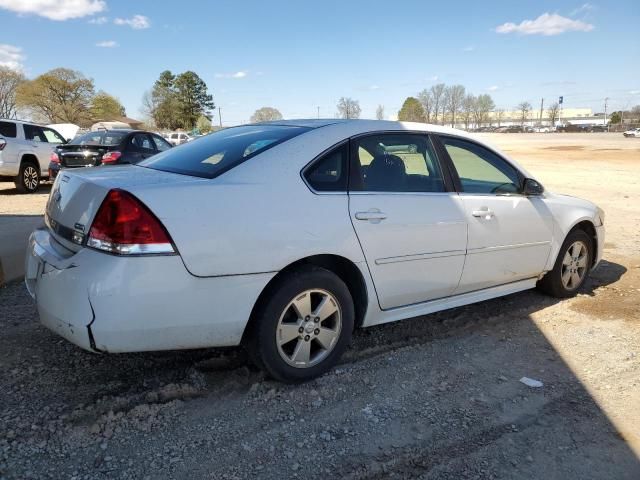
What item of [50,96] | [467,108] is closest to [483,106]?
[467,108]

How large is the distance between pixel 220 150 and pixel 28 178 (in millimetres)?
11424

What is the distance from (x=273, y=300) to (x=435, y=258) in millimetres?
1290

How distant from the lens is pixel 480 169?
423cm

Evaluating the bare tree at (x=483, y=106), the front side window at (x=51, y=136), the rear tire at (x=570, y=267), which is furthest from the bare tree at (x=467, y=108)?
the rear tire at (x=570, y=267)

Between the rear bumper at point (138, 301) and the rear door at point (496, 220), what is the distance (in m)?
1.80

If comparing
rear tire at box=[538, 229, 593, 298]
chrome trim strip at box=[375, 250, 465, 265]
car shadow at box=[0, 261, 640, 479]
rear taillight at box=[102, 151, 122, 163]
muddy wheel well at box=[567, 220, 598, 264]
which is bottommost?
car shadow at box=[0, 261, 640, 479]

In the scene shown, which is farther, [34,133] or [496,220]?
Result: [34,133]

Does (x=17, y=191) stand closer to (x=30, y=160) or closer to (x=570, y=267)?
(x=30, y=160)

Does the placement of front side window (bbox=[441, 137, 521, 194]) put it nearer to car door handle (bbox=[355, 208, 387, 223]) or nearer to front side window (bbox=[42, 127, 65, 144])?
car door handle (bbox=[355, 208, 387, 223])

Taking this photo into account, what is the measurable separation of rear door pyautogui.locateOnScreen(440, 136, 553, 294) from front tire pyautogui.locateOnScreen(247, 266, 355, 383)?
116 centimetres

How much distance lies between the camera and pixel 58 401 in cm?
289

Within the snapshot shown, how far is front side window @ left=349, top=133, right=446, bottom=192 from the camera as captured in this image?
11.1ft

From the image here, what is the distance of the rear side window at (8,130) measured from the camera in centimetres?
1243

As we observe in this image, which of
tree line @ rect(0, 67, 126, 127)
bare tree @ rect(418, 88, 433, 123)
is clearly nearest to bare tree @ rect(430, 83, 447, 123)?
bare tree @ rect(418, 88, 433, 123)
